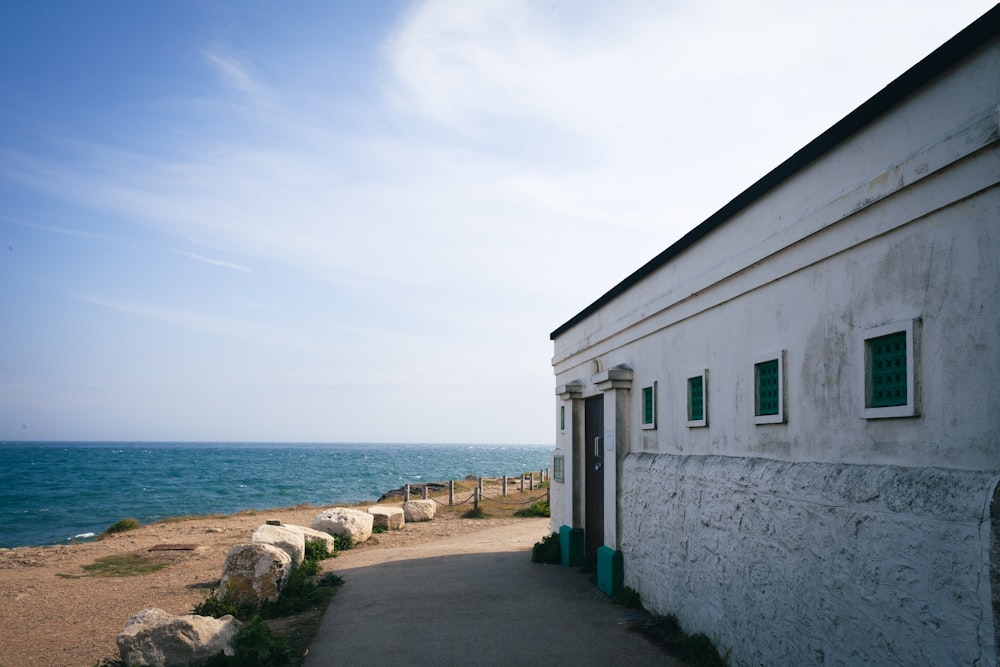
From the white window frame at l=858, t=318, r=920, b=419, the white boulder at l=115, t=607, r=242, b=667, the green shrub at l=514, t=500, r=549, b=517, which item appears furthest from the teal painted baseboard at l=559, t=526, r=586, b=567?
the green shrub at l=514, t=500, r=549, b=517

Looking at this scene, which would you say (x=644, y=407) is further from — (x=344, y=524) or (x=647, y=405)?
(x=344, y=524)

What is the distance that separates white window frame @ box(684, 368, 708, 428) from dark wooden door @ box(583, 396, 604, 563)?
343 cm

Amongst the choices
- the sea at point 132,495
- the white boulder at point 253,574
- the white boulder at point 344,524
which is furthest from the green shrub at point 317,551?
the sea at point 132,495

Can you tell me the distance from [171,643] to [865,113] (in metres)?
7.51

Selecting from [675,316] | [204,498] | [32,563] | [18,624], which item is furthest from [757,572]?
[204,498]

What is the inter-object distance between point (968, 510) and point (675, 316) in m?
5.13

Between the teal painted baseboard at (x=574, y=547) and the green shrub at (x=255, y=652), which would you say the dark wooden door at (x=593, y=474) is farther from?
the green shrub at (x=255, y=652)

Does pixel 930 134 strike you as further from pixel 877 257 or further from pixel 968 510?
pixel 968 510

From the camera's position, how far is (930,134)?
4.54 metres

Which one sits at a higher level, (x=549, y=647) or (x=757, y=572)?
(x=757, y=572)

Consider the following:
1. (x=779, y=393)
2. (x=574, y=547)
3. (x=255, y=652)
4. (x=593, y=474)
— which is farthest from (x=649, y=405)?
(x=255, y=652)

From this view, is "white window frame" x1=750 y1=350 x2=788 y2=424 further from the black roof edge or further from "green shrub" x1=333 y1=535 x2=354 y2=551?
"green shrub" x1=333 y1=535 x2=354 y2=551

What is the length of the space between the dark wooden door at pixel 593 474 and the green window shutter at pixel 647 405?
1.85m

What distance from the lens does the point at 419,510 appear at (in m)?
22.3
